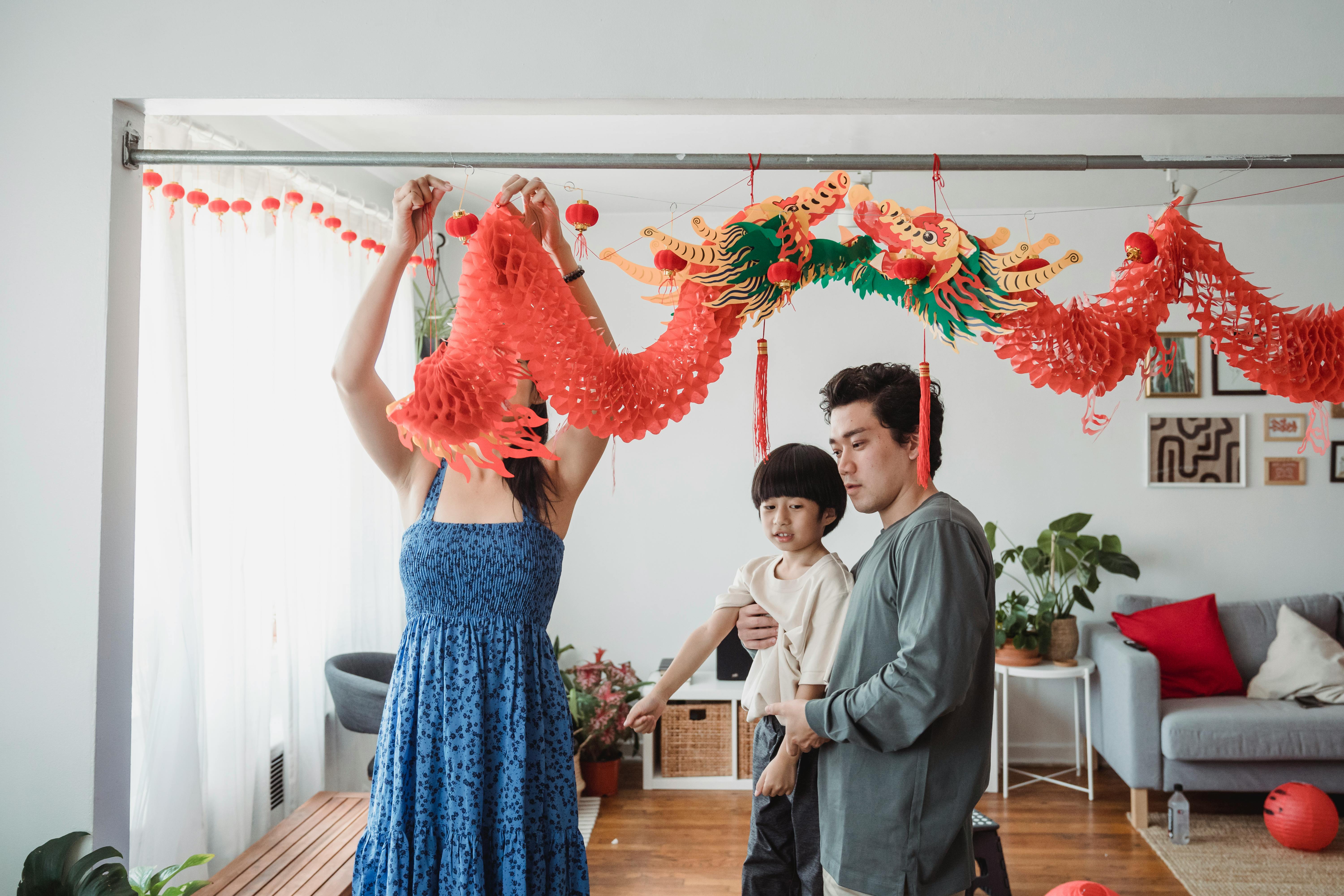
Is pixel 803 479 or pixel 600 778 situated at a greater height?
pixel 803 479

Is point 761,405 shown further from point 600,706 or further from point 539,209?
point 600,706

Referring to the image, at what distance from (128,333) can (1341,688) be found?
4.42 meters

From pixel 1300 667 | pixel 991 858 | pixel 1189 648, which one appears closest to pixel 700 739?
Result: pixel 991 858

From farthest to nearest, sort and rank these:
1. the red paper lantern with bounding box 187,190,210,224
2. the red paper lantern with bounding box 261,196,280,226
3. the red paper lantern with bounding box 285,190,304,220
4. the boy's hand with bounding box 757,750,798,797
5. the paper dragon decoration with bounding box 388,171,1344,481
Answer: the red paper lantern with bounding box 285,190,304,220
the red paper lantern with bounding box 261,196,280,226
the red paper lantern with bounding box 187,190,210,224
the boy's hand with bounding box 757,750,798,797
the paper dragon decoration with bounding box 388,171,1344,481

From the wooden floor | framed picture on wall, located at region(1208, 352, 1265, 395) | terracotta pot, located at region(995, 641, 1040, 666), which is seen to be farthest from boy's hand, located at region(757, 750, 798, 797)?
framed picture on wall, located at region(1208, 352, 1265, 395)

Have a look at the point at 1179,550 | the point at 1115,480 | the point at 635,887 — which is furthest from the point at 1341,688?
the point at 635,887

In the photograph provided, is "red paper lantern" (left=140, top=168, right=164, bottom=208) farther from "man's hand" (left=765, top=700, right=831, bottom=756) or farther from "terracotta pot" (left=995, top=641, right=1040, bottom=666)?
"terracotta pot" (left=995, top=641, right=1040, bottom=666)

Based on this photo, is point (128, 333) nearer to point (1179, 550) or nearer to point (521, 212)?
point (521, 212)

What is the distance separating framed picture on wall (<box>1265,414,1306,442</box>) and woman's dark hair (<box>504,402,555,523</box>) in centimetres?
427

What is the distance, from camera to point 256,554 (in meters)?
2.94

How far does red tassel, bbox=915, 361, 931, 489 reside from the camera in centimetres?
147

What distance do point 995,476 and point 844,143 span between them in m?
1.93

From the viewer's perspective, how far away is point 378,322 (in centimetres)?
142

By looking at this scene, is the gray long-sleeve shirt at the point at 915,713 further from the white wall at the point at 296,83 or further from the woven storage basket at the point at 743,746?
the woven storage basket at the point at 743,746
